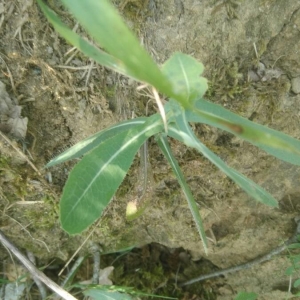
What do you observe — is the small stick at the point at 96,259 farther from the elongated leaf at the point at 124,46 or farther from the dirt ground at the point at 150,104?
the elongated leaf at the point at 124,46

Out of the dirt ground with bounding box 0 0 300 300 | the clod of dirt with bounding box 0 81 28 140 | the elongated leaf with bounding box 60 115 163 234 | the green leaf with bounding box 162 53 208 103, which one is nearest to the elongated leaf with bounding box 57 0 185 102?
the green leaf with bounding box 162 53 208 103

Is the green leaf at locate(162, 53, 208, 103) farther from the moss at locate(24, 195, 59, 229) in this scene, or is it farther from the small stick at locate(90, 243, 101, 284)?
the small stick at locate(90, 243, 101, 284)

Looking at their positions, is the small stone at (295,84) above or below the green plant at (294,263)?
above

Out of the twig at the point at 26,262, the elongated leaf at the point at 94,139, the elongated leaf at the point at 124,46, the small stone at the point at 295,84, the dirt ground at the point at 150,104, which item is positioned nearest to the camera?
the elongated leaf at the point at 124,46

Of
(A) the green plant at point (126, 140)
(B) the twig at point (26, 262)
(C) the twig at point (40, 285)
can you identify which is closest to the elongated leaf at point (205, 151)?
(A) the green plant at point (126, 140)

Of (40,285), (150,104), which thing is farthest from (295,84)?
(40,285)

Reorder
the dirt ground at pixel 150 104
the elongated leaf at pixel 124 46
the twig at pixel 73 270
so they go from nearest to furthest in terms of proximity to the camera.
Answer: the elongated leaf at pixel 124 46 < the dirt ground at pixel 150 104 < the twig at pixel 73 270
